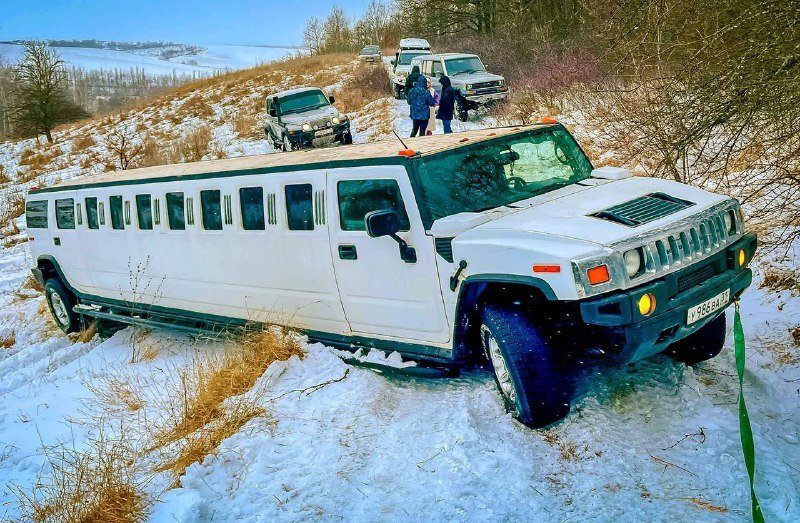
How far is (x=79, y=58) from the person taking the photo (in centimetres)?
17062

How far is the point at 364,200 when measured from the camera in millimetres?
4758

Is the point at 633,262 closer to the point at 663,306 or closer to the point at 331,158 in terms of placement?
the point at 663,306

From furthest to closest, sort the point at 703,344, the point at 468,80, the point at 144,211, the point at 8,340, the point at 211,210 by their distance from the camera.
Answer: the point at 468,80, the point at 8,340, the point at 144,211, the point at 211,210, the point at 703,344

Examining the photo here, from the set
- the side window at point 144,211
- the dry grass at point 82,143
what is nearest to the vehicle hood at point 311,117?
the side window at point 144,211

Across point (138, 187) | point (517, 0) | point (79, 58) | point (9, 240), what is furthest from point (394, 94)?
point (79, 58)

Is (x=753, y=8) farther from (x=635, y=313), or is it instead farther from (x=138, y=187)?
(x=138, y=187)

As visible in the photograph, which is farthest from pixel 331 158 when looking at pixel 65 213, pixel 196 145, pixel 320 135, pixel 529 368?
pixel 196 145

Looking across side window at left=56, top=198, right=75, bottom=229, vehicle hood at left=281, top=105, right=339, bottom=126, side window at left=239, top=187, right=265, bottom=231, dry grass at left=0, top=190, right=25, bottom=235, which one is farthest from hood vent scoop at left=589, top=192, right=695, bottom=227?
dry grass at left=0, top=190, right=25, bottom=235

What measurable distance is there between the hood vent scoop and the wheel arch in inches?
24.5

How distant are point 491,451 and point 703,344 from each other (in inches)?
72.3

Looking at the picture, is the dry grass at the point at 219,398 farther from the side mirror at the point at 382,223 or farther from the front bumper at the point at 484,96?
the front bumper at the point at 484,96

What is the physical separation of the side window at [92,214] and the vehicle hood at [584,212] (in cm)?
565

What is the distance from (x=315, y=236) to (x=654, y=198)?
255cm

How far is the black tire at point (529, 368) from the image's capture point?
3.71m
